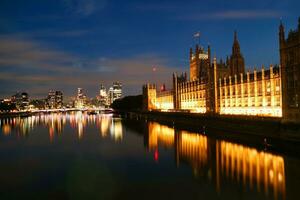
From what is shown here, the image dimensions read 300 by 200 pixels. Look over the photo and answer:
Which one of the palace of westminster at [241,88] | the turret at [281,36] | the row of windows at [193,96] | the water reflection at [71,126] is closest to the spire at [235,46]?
the palace of westminster at [241,88]

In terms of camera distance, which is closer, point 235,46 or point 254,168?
point 254,168

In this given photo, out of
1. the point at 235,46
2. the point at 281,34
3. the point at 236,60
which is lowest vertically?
the point at 281,34

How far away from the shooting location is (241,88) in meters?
70.1

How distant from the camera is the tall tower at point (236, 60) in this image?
94.6m

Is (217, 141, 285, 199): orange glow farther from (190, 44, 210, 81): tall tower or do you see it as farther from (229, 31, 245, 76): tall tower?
(190, 44, 210, 81): tall tower

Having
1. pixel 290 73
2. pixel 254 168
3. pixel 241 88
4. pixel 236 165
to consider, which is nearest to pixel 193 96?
pixel 241 88

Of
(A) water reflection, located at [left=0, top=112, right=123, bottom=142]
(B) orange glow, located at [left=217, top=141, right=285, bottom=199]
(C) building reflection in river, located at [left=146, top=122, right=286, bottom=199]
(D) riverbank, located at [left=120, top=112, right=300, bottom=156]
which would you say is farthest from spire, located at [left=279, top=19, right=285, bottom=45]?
(A) water reflection, located at [left=0, top=112, right=123, bottom=142]

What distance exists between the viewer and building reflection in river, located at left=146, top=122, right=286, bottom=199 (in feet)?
83.7

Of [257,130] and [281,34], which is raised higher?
[281,34]

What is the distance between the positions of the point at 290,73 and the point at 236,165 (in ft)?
72.9

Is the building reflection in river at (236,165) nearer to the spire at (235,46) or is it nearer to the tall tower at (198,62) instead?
the spire at (235,46)

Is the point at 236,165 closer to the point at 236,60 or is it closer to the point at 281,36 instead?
the point at 281,36

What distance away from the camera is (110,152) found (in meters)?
46.5

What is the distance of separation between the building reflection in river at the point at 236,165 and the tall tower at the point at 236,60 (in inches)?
2084
